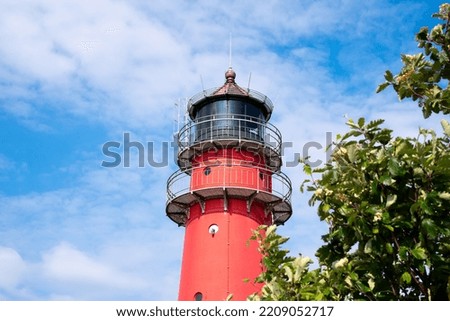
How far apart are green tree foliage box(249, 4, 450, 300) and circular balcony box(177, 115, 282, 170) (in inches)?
724

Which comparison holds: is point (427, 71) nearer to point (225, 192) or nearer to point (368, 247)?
point (368, 247)

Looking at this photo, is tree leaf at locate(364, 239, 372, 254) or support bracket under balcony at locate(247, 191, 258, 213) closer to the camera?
tree leaf at locate(364, 239, 372, 254)

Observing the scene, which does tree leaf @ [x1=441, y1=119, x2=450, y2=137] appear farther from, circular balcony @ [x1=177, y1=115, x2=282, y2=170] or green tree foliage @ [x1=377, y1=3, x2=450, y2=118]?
circular balcony @ [x1=177, y1=115, x2=282, y2=170]

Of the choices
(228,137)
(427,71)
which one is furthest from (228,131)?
(427,71)

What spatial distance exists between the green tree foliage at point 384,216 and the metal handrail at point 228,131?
60.7 ft

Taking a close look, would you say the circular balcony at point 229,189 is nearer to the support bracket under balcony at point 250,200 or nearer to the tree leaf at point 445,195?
the support bracket under balcony at point 250,200

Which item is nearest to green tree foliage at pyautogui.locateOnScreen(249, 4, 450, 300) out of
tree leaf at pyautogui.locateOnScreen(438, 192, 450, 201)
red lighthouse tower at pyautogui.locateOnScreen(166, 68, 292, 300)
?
tree leaf at pyautogui.locateOnScreen(438, 192, 450, 201)

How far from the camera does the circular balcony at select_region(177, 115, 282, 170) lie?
27.1 meters

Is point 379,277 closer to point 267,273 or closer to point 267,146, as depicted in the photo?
point 267,273

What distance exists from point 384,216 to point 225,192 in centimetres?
1896

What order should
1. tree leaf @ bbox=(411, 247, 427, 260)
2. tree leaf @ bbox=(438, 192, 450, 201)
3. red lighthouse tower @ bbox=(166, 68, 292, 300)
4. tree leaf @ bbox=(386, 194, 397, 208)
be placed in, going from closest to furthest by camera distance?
tree leaf @ bbox=(411, 247, 427, 260), tree leaf @ bbox=(438, 192, 450, 201), tree leaf @ bbox=(386, 194, 397, 208), red lighthouse tower @ bbox=(166, 68, 292, 300)
